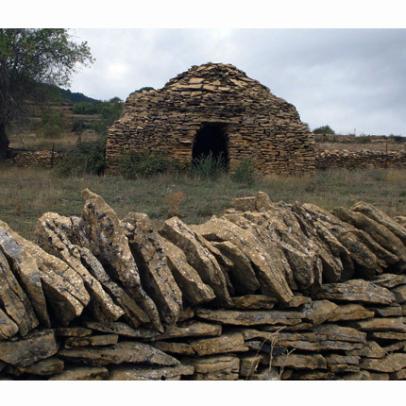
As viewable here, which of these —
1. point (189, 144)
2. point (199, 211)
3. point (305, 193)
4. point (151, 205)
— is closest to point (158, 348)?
point (199, 211)

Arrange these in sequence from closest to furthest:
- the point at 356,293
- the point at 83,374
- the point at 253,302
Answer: the point at 83,374 < the point at 253,302 < the point at 356,293

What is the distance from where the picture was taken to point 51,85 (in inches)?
898

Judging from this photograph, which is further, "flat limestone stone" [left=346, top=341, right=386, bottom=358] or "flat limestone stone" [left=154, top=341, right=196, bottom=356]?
"flat limestone stone" [left=346, top=341, right=386, bottom=358]

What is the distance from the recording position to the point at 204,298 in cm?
396

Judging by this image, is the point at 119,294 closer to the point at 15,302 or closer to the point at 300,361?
the point at 15,302

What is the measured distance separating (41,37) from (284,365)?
20.2 meters

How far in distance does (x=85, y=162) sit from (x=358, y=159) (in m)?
10.5

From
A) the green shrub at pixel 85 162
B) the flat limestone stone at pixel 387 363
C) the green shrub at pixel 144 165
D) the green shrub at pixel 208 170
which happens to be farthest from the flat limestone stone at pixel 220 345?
the green shrub at pixel 85 162

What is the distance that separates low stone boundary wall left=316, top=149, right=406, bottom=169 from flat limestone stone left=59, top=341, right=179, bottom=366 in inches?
684

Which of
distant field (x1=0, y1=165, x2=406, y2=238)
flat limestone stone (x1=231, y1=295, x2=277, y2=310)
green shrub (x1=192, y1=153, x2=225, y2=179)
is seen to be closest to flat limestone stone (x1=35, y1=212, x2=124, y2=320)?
flat limestone stone (x1=231, y1=295, x2=277, y2=310)

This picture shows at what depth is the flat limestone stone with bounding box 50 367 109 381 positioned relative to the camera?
3.43 meters

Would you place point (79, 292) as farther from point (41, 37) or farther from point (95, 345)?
point (41, 37)

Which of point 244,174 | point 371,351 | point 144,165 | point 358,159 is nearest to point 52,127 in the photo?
point 144,165

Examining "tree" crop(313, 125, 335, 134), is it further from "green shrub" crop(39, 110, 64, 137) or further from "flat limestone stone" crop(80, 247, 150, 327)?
"flat limestone stone" crop(80, 247, 150, 327)
